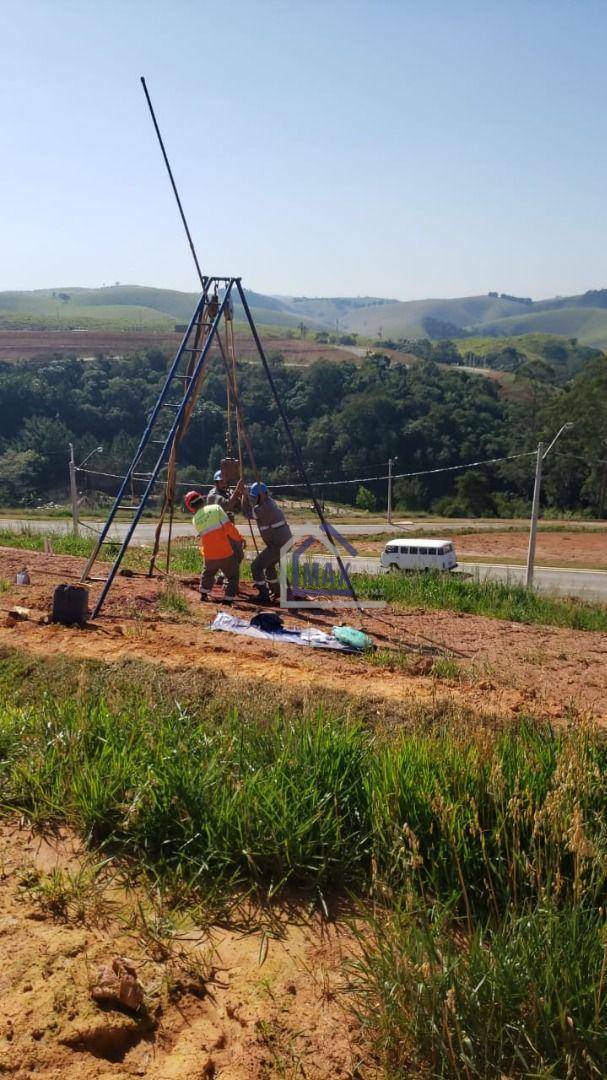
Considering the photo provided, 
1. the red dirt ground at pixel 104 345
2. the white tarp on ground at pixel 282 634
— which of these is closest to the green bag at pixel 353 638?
the white tarp on ground at pixel 282 634

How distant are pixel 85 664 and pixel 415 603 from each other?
5912mm

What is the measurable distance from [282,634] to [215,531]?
80.3 inches

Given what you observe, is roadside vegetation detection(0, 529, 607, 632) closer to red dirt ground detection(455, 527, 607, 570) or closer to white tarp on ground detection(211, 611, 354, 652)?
white tarp on ground detection(211, 611, 354, 652)

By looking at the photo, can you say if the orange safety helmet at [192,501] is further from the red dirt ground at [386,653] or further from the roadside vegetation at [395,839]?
the roadside vegetation at [395,839]

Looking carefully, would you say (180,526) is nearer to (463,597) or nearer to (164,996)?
(463,597)

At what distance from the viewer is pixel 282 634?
869 cm

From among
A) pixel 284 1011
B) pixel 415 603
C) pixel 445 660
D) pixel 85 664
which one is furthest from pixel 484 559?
pixel 284 1011

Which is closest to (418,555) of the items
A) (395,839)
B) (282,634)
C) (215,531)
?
(215,531)

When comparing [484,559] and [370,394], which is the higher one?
[370,394]

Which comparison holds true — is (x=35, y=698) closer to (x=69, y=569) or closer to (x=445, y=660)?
(x=445, y=660)

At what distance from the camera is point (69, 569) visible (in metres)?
12.2

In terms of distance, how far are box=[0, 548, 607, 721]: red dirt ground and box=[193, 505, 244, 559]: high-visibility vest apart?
0.71 metres

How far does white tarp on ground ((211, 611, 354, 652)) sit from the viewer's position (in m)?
8.38

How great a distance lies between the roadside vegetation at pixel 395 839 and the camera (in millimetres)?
2906
